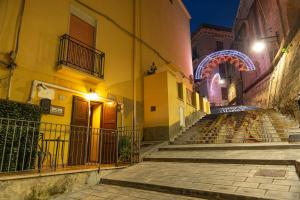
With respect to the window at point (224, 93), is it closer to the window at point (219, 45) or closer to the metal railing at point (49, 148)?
the window at point (219, 45)

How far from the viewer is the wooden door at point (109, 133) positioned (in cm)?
712

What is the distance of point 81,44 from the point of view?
25.7 feet

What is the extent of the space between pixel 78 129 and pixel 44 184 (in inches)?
118

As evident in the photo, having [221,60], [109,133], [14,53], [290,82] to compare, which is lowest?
[109,133]

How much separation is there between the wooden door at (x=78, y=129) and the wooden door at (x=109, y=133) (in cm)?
72

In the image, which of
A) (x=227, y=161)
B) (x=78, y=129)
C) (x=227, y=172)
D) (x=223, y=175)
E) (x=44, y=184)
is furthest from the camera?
(x=78, y=129)

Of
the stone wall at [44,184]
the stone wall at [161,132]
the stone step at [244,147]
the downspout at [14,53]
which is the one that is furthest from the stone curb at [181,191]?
the stone wall at [161,132]

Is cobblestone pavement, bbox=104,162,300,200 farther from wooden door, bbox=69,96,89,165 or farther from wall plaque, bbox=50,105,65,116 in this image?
wall plaque, bbox=50,105,65,116

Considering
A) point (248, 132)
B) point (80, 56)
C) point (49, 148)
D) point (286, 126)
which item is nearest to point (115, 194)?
point (49, 148)

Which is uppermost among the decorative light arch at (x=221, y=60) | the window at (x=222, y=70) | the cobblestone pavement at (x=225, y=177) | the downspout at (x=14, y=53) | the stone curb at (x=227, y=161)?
the window at (x=222, y=70)

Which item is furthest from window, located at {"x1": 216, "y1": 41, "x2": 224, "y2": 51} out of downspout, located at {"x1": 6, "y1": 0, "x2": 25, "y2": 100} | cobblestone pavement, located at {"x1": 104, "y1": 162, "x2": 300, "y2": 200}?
→ downspout, located at {"x1": 6, "y1": 0, "x2": 25, "y2": 100}

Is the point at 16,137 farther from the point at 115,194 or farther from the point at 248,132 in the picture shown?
the point at 248,132

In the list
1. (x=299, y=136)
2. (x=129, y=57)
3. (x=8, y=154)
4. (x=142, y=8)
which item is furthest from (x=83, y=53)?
(x=299, y=136)

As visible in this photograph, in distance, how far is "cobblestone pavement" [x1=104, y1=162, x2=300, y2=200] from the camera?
3418 mm
